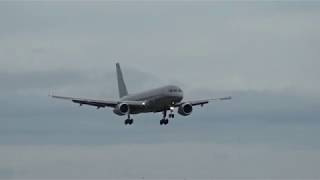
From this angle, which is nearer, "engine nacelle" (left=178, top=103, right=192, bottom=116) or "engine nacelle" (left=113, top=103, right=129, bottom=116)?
"engine nacelle" (left=178, top=103, right=192, bottom=116)

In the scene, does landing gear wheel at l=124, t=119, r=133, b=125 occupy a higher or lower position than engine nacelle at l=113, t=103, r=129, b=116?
lower

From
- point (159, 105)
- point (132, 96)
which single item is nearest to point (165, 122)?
point (159, 105)

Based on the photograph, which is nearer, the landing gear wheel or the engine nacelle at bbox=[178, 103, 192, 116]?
the landing gear wheel

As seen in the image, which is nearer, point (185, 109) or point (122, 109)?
point (185, 109)

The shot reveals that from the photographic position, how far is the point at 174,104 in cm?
16962

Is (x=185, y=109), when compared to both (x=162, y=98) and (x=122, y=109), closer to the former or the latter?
(x=162, y=98)

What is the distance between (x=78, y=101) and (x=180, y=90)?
19379mm

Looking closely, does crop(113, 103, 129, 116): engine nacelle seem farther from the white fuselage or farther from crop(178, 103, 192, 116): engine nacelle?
crop(178, 103, 192, 116): engine nacelle

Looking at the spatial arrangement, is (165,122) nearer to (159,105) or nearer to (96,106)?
(159,105)

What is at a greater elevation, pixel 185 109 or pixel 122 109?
pixel 122 109

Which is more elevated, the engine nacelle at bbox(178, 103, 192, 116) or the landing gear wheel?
the engine nacelle at bbox(178, 103, 192, 116)

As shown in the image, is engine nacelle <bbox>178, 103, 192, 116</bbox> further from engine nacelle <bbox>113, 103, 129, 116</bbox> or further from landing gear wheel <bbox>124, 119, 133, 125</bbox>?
engine nacelle <bbox>113, 103, 129, 116</bbox>

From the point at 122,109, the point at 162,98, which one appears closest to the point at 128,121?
the point at 122,109

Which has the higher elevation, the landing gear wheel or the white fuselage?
the white fuselage
